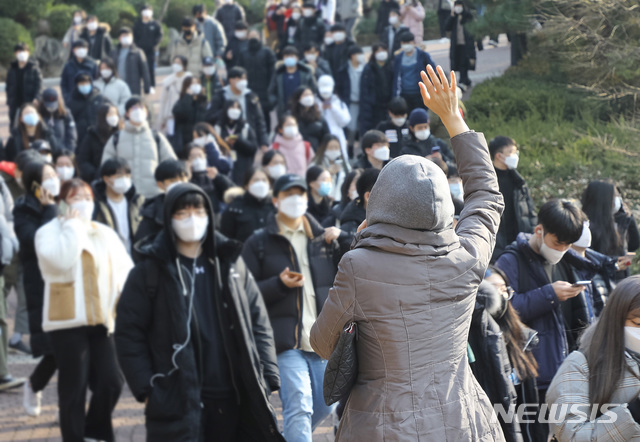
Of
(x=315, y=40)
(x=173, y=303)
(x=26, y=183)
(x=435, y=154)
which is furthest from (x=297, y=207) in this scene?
(x=315, y=40)

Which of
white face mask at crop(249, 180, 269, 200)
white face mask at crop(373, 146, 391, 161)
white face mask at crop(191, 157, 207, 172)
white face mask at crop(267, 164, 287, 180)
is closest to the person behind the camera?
white face mask at crop(373, 146, 391, 161)

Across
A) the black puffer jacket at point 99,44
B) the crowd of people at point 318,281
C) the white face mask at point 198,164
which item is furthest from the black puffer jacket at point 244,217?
the black puffer jacket at point 99,44

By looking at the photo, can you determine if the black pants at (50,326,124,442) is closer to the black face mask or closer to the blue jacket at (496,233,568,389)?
the blue jacket at (496,233,568,389)

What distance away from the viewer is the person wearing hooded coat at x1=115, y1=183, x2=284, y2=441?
16.2 feet

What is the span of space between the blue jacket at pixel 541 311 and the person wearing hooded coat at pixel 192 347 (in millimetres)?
1476

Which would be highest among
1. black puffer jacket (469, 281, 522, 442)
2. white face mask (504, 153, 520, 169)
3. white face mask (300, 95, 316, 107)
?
white face mask (300, 95, 316, 107)

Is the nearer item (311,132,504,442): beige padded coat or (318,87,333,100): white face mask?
(311,132,504,442): beige padded coat

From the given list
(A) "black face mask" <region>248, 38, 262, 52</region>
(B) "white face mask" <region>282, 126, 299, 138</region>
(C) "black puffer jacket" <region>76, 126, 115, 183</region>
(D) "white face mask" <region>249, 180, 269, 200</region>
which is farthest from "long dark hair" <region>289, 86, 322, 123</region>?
(D) "white face mask" <region>249, 180, 269, 200</region>

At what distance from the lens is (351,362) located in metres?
3.22

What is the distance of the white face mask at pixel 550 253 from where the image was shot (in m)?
5.60

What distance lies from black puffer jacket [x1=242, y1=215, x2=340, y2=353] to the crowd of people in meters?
0.01

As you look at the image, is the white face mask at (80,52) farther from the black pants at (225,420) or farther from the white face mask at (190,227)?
the black pants at (225,420)

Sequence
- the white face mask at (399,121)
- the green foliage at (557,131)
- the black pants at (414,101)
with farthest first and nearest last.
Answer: the green foliage at (557,131), the black pants at (414,101), the white face mask at (399,121)

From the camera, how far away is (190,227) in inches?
205
